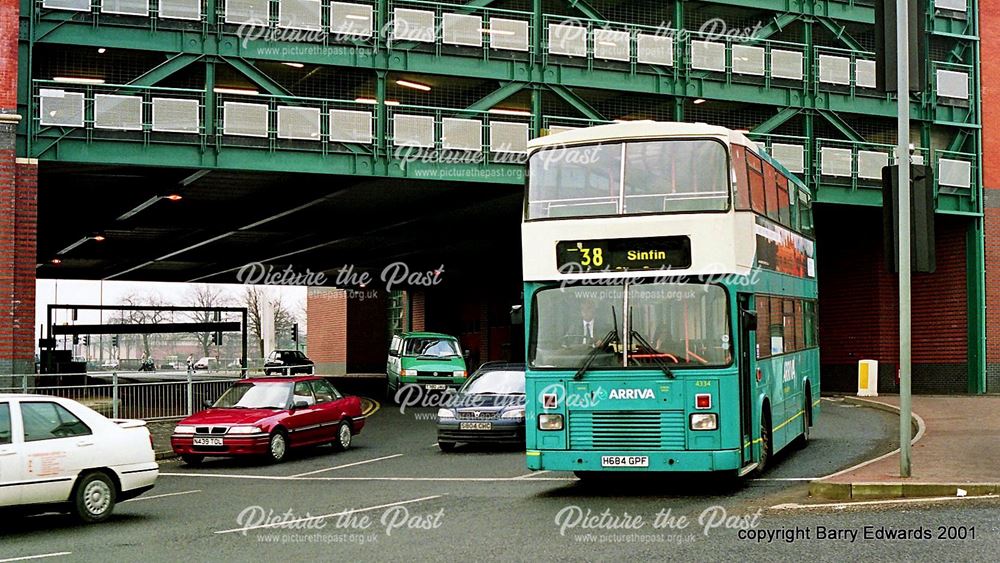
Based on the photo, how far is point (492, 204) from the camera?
112 ft

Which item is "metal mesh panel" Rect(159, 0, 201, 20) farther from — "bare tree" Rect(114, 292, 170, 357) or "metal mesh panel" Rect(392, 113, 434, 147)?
"bare tree" Rect(114, 292, 170, 357)

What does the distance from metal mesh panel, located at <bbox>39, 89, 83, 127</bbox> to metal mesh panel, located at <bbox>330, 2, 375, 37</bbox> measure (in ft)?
20.8

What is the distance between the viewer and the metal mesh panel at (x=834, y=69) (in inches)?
1363

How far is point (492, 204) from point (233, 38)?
9.55 metres

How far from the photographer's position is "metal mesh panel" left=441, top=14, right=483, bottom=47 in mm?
29922

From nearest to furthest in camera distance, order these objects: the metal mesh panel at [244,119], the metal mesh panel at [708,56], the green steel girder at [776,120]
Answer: the metal mesh panel at [244,119]
the metal mesh panel at [708,56]
the green steel girder at [776,120]

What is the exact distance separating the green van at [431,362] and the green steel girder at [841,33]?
14794 mm

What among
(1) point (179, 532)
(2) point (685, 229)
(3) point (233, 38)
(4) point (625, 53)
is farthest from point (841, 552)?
(4) point (625, 53)

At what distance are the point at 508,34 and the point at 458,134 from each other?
3.52 metres

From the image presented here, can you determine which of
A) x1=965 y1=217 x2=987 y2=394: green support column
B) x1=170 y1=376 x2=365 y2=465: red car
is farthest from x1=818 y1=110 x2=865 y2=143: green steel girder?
x1=170 y1=376 x2=365 y2=465: red car

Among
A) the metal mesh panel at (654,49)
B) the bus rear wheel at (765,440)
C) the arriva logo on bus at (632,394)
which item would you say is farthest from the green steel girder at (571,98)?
the arriva logo on bus at (632,394)

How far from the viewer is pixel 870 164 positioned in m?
34.1

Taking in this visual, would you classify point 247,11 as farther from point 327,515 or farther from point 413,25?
point 327,515

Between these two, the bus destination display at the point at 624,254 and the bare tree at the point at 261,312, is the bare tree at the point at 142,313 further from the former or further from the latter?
the bus destination display at the point at 624,254
